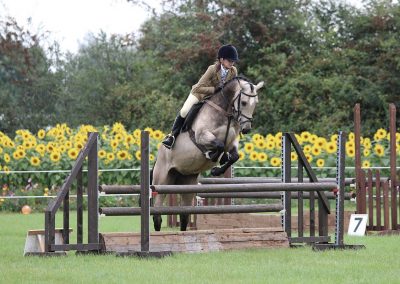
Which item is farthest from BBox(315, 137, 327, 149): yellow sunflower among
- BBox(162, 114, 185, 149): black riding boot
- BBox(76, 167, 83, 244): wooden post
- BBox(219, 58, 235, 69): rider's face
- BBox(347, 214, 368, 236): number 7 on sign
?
BBox(76, 167, 83, 244): wooden post

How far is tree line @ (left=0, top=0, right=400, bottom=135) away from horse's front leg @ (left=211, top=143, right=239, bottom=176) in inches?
496

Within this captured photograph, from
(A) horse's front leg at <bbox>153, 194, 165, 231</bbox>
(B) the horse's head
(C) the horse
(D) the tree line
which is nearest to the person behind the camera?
(B) the horse's head

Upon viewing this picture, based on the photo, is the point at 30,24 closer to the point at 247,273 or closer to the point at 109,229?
the point at 109,229

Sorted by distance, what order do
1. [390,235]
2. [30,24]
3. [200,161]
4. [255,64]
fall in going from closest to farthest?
1. [200,161]
2. [390,235]
3. [255,64]
4. [30,24]

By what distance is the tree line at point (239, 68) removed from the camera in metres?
24.7

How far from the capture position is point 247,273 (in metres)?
8.04

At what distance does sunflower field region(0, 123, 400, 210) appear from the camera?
20438mm

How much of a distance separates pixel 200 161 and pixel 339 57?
48.2 feet

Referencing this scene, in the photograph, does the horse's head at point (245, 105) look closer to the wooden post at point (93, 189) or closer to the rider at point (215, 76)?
the rider at point (215, 76)

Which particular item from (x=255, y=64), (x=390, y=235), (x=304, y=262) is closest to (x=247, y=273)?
(x=304, y=262)

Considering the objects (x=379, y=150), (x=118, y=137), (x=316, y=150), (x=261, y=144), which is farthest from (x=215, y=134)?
(x=118, y=137)

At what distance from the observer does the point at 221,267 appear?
8438 mm

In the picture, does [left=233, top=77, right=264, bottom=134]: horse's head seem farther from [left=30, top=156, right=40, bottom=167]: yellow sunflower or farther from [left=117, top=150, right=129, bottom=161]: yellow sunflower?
[left=30, top=156, right=40, bottom=167]: yellow sunflower

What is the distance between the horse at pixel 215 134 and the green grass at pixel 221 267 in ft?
5.44
